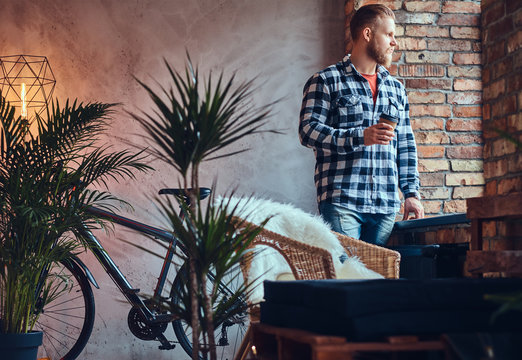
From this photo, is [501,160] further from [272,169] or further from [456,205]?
[272,169]

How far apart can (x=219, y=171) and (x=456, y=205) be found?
140 centimetres

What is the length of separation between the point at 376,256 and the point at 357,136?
496 mm

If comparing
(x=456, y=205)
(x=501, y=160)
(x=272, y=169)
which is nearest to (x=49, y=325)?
(x=272, y=169)

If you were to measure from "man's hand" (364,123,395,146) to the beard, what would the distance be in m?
0.48

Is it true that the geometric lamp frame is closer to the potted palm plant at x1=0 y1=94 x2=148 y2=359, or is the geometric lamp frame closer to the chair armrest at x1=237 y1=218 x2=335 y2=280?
the potted palm plant at x1=0 y1=94 x2=148 y2=359

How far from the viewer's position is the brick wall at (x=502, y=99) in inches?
96.7

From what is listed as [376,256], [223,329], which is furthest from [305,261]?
[223,329]

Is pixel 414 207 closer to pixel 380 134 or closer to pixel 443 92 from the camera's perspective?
pixel 380 134

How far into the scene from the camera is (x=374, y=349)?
1.37 metres

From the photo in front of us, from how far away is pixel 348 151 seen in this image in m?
2.75

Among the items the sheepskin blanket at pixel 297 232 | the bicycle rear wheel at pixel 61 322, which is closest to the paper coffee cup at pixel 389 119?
the sheepskin blanket at pixel 297 232

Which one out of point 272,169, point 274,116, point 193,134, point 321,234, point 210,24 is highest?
point 210,24

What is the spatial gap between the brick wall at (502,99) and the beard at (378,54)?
42 centimetres

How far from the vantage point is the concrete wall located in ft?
13.3
